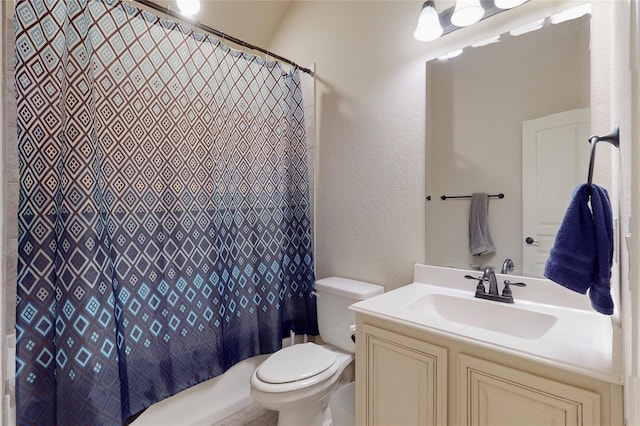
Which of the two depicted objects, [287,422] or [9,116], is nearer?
[9,116]

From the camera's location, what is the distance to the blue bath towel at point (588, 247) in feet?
2.72

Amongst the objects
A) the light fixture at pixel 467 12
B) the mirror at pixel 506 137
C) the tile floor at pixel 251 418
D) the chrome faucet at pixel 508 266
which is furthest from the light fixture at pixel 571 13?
the tile floor at pixel 251 418

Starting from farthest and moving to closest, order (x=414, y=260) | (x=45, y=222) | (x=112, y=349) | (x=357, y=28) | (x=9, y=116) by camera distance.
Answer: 1. (x=357, y=28)
2. (x=414, y=260)
3. (x=112, y=349)
4. (x=45, y=222)
5. (x=9, y=116)

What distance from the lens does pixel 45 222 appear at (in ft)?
3.74

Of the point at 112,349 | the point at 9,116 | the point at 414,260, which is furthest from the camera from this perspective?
the point at 414,260

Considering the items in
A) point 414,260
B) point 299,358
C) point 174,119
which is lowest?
point 299,358

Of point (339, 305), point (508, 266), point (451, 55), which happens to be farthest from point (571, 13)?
point (339, 305)

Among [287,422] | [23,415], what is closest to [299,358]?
[287,422]

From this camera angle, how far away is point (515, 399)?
880mm

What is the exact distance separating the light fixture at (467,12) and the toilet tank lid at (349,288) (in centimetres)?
134

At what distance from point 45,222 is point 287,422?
131cm

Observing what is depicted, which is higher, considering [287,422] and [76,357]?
[76,357]

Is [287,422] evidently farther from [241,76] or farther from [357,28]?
[357,28]

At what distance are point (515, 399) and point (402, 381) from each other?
0.35 metres
